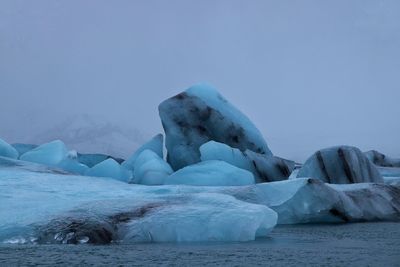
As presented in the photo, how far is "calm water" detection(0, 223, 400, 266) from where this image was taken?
96.0 inches

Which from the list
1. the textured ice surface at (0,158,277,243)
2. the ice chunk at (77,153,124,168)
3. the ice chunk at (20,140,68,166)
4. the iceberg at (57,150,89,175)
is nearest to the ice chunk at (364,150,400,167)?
the ice chunk at (77,153,124,168)

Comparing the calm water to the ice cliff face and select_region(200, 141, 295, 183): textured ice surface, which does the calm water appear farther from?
select_region(200, 141, 295, 183): textured ice surface

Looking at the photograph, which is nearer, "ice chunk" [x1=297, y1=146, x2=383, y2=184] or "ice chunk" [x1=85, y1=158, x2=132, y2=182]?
"ice chunk" [x1=297, y1=146, x2=383, y2=184]

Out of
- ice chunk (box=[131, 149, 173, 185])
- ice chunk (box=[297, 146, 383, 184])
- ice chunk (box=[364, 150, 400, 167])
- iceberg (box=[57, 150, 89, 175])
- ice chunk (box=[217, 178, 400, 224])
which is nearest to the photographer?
ice chunk (box=[217, 178, 400, 224])

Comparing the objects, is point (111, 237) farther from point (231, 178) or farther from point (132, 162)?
point (132, 162)

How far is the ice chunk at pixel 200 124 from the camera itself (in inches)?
387

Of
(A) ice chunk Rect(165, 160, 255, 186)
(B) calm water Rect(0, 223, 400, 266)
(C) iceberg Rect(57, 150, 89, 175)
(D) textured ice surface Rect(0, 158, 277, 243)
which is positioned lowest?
(B) calm water Rect(0, 223, 400, 266)

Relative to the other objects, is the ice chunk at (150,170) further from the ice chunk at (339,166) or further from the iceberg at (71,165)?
the ice chunk at (339,166)

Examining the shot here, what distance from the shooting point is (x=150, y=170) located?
9.16 m

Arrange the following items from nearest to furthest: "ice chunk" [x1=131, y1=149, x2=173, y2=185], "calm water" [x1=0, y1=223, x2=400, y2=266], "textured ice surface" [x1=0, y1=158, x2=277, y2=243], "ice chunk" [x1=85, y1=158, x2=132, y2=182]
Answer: "calm water" [x1=0, y1=223, x2=400, y2=266] < "textured ice surface" [x1=0, y1=158, x2=277, y2=243] < "ice chunk" [x1=131, y1=149, x2=173, y2=185] < "ice chunk" [x1=85, y1=158, x2=132, y2=182]

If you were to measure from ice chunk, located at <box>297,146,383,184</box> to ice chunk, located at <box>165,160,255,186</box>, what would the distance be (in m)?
0.89

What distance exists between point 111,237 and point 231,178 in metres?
4.42

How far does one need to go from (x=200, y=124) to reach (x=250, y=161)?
1142 mm

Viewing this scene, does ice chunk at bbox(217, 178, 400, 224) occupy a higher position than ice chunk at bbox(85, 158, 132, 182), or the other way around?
ice chunk at bbox(85, 158, 132, 182)
